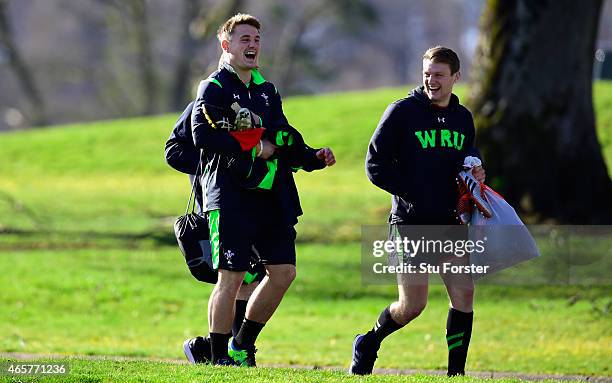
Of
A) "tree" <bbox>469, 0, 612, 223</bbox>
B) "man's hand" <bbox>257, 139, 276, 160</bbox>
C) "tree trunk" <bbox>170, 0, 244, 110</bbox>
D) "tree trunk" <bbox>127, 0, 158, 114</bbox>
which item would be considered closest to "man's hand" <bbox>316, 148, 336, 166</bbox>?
"man's hand" <bbox>257, 139, 276, 160</bbox>

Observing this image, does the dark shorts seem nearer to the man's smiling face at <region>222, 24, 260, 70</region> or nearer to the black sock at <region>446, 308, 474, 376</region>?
the man's smiling face at <region>222, 24, 260, 70</region>

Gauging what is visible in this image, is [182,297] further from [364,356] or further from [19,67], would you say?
[19,67]

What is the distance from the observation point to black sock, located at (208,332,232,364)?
26.5 ft

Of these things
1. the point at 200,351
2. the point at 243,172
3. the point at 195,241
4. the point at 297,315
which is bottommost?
the point at 297,315

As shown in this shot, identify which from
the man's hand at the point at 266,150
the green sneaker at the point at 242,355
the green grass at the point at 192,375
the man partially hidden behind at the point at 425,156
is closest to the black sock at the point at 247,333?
the green sneaker at the point at 242,355

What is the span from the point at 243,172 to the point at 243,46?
747 millimetres

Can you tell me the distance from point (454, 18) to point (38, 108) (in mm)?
56032

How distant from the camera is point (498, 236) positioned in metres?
7.96

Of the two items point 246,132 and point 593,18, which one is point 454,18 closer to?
point 593,18

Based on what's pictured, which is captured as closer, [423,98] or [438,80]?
[438,80]

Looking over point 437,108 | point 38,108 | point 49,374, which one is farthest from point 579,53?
point 38,108

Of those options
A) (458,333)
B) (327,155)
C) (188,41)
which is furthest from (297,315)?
(188,41)

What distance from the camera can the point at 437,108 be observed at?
26.5 feet

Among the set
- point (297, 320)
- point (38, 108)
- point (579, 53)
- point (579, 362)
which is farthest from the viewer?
point (38, 108)
